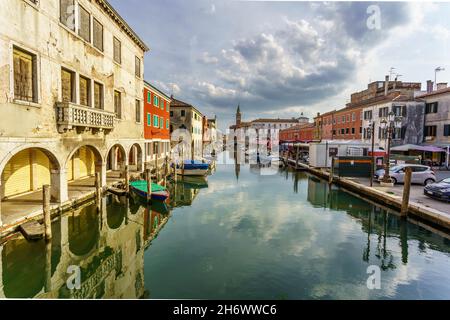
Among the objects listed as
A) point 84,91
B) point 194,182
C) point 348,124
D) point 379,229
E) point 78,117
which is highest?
point 348,124

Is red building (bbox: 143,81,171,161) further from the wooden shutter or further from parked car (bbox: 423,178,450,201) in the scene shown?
parked car (bbox: 423,178,450,201)

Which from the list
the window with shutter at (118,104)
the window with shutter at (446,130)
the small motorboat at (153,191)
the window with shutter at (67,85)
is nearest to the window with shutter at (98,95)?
the window with shutter at (118,104)

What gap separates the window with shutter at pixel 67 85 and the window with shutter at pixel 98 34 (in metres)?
3.65

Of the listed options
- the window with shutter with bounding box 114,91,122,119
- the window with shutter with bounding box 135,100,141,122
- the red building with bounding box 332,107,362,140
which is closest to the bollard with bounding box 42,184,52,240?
the window with shutter with bounding box 114,91,122,119

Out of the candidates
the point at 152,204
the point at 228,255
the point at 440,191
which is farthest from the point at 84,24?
the point at 440,191

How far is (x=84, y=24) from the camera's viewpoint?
15617 millimetres

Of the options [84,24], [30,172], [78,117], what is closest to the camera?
[78,117]

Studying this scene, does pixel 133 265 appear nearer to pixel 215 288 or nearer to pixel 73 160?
pixel 215 288

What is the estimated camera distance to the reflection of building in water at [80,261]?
7.84m

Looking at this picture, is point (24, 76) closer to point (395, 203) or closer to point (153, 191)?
point (153, 191)

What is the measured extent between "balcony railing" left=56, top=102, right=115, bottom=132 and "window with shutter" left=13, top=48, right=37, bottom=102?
1.46 meters

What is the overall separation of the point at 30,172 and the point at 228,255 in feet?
42.2

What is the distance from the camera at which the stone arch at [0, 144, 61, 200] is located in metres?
13.0
